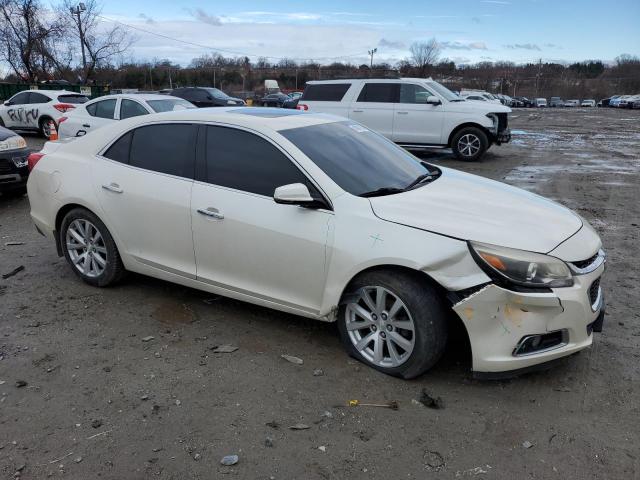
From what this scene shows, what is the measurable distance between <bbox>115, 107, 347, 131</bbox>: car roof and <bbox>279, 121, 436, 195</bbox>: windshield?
0.33 feet

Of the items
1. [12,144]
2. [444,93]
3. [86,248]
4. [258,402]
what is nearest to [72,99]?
[12,144]

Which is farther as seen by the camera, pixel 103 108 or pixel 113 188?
pixel 103 108

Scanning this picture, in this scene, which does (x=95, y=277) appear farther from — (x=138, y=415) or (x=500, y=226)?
(x=500, y=226)

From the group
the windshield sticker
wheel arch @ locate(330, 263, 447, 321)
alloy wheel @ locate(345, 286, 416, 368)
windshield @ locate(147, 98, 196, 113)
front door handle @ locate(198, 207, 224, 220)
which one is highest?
windshield @ locate(147, 98, 196, 113)

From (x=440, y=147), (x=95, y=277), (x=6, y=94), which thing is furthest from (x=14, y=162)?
(x=6, y=94)

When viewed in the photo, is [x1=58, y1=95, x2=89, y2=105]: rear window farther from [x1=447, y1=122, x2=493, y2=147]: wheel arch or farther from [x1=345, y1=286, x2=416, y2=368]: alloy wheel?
[x1=345, y1=286, x2=416, y2=368]: alloy wheel

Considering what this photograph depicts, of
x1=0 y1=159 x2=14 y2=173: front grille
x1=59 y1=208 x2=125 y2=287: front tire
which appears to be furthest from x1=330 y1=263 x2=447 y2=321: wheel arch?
x1=0 y1=159 x2=14 y2=173: front grille

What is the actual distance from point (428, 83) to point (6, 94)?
1115 inches

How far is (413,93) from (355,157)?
32.2 feet

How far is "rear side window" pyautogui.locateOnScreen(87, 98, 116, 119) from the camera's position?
11.8 meters

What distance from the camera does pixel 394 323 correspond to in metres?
Result: 3.38

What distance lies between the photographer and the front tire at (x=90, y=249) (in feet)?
15.3

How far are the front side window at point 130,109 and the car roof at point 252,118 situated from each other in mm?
7414

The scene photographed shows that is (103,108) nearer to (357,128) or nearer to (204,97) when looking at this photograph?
(357,128)
